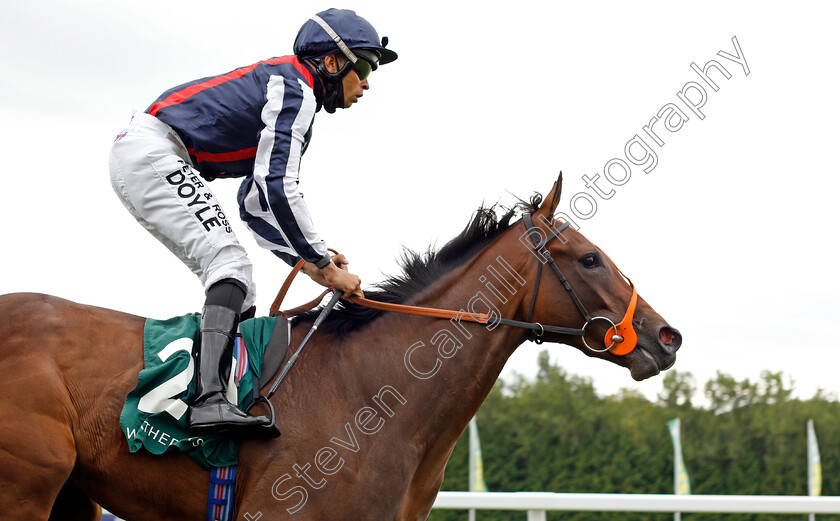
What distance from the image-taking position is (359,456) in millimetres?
2914

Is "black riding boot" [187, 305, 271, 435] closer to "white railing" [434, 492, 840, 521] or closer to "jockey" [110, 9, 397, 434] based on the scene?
"jockey" [110, 9, 397, 434]

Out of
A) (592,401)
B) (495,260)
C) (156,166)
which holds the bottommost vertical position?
(592,401)

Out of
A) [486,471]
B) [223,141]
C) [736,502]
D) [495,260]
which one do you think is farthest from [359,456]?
[486,471]

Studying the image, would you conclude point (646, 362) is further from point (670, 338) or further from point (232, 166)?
point (232, 166)

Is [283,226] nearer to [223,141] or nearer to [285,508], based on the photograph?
[223,141]

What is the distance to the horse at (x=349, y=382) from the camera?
9.30 feet

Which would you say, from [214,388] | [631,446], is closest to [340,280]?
[214,388]

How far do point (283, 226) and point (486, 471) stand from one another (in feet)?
22.8

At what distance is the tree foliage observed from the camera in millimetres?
9312

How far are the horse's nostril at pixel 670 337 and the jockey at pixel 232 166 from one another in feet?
Result: 4.21

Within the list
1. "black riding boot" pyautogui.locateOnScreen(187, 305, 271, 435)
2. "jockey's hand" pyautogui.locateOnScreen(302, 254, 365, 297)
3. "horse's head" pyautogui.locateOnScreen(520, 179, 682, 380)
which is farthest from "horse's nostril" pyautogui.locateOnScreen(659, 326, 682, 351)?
"black riding boot" pyautogui.locateOnScreen(187, 305, 271, 435)

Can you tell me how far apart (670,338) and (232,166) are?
1973 mm

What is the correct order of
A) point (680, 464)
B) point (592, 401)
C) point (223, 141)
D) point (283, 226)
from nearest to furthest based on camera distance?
point (283, 226) → point (223, 141) → point (680, 464) → point (592, 401)

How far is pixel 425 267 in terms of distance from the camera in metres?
3.48
